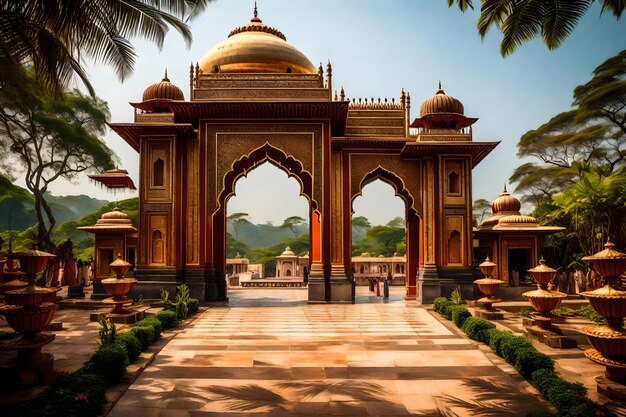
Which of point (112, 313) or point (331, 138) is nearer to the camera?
point (112, 313)

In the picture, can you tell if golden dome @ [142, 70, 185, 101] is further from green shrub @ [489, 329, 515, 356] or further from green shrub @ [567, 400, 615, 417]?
green shrub @ [567, 400, 615, 417]

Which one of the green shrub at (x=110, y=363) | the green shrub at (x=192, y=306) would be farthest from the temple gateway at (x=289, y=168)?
the green shrub at (x=110, y=363)

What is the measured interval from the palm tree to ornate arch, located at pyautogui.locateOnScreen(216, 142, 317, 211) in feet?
30.0

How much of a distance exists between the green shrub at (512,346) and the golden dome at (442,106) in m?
12.5

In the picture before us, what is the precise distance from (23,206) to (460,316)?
59785mm

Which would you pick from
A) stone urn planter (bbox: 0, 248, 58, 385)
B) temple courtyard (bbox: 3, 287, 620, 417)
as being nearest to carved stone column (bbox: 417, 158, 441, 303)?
temple courtyard (bbox: 3, 287, 620, 417)

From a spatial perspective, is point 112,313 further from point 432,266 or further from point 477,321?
point 432,266

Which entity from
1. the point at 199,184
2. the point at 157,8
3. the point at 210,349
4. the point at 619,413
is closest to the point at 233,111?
the point at 199,184

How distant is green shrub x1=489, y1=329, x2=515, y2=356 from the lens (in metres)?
10.6

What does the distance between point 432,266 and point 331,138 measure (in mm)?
6193

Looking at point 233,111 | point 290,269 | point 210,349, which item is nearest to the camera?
point 210,349

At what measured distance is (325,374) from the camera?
30.7ft

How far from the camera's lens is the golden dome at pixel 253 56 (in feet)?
76.5

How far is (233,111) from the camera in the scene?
65.3 feet
